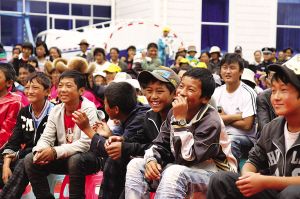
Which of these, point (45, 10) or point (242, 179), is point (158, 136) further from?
point (45, 10)

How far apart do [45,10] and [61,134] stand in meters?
15.4

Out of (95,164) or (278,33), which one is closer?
(95,164)

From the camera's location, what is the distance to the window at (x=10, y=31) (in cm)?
1878

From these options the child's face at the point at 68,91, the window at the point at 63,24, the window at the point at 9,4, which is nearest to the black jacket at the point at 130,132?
the child's face at the point at 68,91

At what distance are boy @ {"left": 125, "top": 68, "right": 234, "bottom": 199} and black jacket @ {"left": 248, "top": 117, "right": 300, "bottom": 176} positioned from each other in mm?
315

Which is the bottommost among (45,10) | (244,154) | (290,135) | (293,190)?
(244,154)

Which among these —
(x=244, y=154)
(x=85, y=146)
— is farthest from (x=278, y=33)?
(x=85, y=146)

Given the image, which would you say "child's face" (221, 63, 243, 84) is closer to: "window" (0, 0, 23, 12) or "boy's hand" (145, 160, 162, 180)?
"boy's hand" (145, 160, 162, 180)

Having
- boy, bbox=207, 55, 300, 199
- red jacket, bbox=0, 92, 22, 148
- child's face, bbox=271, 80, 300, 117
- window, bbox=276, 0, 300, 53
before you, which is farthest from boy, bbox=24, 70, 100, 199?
window, bbox=276, 0, 300, 53

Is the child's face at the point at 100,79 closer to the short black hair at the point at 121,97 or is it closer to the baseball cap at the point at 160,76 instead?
the short black hair at the point at 121,97

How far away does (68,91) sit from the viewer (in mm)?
4656

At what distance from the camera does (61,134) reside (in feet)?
15.3

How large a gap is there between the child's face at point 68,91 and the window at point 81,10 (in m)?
15.6

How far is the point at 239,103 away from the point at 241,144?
42cm
